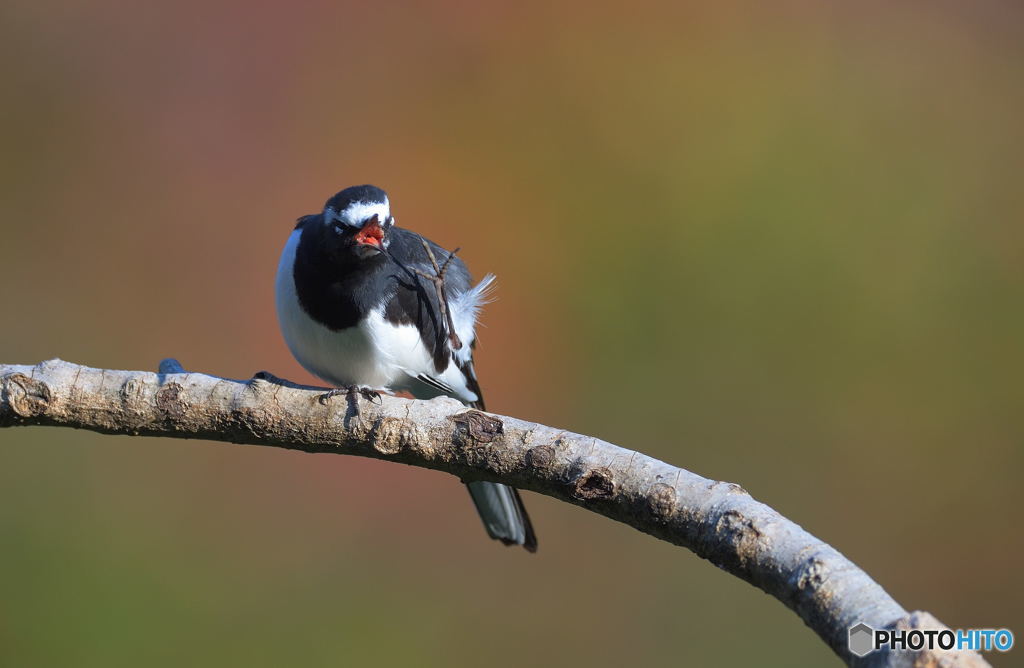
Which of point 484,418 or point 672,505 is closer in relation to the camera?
point 672,505

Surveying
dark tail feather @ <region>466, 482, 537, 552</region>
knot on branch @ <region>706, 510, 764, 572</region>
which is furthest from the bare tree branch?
dark tail feather @ <region>466, 482, 537, 552</region>

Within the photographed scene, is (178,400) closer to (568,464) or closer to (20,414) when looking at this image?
(20,414)

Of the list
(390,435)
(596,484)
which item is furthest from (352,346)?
(596,484)

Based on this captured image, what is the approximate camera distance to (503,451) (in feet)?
6.25

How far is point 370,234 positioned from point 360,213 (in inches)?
2.6

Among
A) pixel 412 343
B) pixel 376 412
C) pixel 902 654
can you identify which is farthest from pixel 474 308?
pixel 902 654

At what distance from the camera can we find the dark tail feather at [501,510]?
9.78 ft

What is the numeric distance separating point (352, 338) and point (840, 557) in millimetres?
1581

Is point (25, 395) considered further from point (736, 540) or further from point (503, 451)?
point (736, 540)

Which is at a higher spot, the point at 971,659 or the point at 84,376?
the point at 84,376

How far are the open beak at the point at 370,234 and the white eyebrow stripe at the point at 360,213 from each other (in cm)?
1

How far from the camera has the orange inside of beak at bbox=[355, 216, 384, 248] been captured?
263 cm

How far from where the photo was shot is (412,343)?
283 centimetres

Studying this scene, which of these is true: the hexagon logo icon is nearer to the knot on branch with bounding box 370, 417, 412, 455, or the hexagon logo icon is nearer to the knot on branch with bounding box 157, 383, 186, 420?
the knot on branch with bounding box 370, 417, 412, 455
